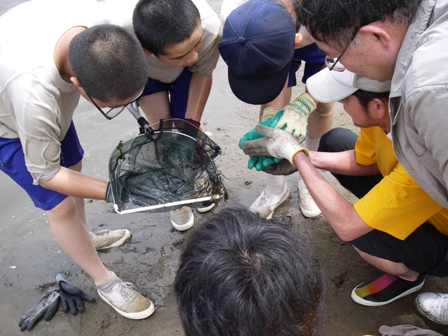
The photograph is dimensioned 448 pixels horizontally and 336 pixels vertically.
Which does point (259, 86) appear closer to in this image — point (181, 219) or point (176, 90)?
point (176, 90)

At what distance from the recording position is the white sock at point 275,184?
9.02ft

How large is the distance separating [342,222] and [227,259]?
3.12ft

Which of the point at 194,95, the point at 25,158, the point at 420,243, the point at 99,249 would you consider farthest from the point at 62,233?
the point at 420,243

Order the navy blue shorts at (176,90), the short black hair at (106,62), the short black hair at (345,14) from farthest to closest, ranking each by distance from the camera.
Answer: the navy blue shorts at (176,90), the short black hair at (106,62), the short black hair at (345,14)

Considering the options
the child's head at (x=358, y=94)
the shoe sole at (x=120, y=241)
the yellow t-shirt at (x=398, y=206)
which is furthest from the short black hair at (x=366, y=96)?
the shoe sole at (x=120, y=241)

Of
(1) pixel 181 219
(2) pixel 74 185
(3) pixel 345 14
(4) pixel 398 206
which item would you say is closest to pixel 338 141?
(4) pixel 398 206

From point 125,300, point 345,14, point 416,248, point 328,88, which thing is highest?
point 345,14

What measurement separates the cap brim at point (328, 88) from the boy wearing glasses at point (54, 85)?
85cm

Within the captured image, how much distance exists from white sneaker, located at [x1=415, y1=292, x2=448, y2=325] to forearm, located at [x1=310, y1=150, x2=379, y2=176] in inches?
28.3

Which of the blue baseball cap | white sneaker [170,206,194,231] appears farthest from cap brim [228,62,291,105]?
white sneaker [170,206,194,231]

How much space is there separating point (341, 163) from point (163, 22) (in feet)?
4.14

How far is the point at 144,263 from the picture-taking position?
2.59 m

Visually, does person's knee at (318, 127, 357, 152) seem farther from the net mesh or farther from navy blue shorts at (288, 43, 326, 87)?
the net mesh

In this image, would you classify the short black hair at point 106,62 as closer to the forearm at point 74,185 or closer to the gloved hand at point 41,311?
the forearm at point 74,185
